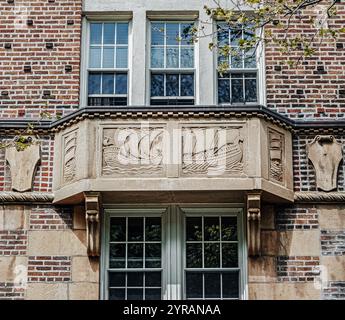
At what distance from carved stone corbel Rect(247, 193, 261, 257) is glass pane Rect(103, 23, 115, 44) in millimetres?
3814

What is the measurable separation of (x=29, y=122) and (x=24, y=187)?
109 cm

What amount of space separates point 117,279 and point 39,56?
4.01 meters

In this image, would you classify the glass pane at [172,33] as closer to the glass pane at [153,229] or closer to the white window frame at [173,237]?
the white window frame at [173,237]

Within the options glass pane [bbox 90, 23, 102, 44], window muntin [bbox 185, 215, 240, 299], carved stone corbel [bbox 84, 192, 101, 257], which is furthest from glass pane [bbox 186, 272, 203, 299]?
glass pane [bbox 90, 23, 102, 44]

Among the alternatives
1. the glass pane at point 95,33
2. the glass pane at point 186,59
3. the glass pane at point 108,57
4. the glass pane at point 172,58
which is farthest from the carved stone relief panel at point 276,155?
the glass pane at point 95,33

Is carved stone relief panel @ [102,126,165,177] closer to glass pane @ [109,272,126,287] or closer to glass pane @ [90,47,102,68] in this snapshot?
glass pane @ [109,272,126,287]

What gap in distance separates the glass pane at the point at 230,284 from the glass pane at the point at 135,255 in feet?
4.36

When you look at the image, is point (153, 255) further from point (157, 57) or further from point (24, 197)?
point (157, 57)

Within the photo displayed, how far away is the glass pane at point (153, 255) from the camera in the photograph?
49.6 ft

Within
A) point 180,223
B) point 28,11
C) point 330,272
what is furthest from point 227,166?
point 28,11

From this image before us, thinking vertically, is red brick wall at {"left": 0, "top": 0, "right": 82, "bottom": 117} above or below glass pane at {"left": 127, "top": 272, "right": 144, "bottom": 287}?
above

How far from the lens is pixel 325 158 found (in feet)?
50.8

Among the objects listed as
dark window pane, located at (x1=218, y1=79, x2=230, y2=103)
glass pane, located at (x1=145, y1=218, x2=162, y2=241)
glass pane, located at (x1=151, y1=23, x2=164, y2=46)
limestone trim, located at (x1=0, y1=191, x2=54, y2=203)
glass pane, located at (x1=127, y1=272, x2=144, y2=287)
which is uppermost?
glass pane, located at (x1=151, y1=23, x2=164, y2=46)

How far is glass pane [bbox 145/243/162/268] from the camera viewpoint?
49.6 ft
